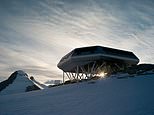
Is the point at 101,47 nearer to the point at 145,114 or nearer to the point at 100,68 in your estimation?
the point at 100,68

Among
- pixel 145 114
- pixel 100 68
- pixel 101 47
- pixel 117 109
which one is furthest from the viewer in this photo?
pixel 100 68

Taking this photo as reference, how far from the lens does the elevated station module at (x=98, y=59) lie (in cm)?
4634

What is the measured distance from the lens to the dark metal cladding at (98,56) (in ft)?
151

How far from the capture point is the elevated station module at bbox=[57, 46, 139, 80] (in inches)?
1825

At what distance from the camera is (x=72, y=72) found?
61.5 metres

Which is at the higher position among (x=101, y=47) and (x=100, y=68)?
(x=101, y=47)

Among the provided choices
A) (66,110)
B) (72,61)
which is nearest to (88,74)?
(72,61)

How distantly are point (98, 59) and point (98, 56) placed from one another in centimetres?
168

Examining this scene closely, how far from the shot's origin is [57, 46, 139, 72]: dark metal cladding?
46.1 m

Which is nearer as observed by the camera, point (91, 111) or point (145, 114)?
point (145, 114)

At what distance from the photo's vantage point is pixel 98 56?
4584cm

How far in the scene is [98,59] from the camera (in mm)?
47438

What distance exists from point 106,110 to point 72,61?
39767 mm

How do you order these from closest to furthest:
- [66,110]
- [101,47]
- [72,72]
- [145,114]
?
[145,114], [66,110], [101,47], [72,72]
